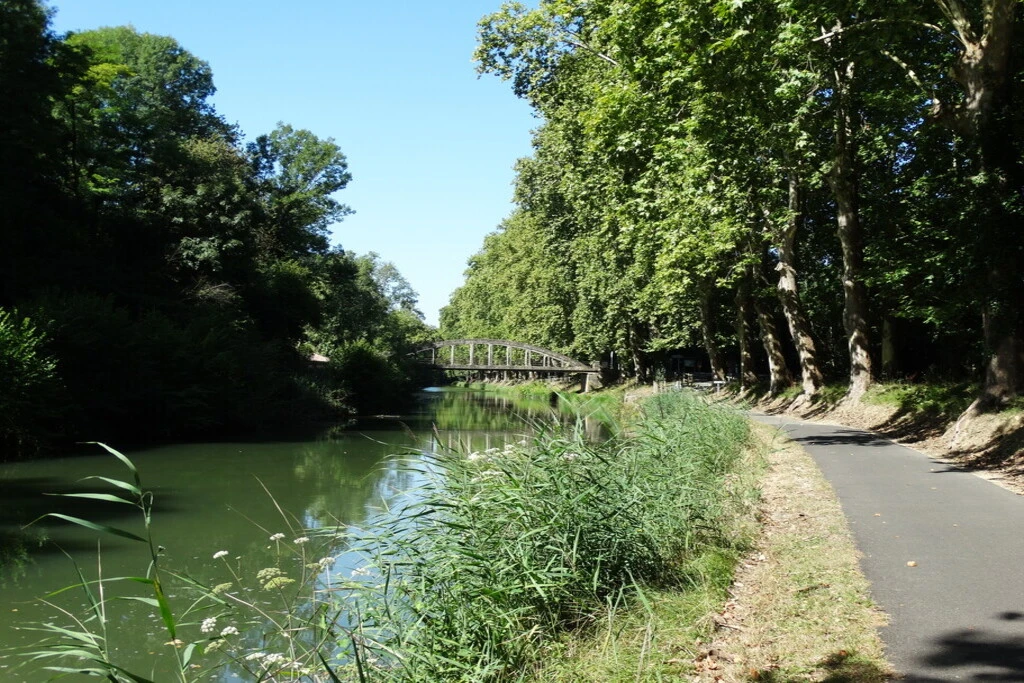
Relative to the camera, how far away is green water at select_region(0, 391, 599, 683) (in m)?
8.02

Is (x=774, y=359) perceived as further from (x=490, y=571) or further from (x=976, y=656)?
(x=976, y=656)

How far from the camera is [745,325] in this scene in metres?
34.4

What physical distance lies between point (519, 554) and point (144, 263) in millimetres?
31840

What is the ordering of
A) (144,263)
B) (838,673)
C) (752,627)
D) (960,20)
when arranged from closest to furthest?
(838,673)
(752,627)
(960,20)
(144,263)

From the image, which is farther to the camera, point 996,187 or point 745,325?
point 745,325

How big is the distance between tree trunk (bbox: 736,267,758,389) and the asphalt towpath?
67.6 feet

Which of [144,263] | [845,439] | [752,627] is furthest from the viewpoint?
[144,263]

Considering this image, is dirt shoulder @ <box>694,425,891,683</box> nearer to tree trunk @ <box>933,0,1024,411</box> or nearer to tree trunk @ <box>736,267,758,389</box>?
tree trunk @ <box>933,0,1024,411</box>

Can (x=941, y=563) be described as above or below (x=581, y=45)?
below

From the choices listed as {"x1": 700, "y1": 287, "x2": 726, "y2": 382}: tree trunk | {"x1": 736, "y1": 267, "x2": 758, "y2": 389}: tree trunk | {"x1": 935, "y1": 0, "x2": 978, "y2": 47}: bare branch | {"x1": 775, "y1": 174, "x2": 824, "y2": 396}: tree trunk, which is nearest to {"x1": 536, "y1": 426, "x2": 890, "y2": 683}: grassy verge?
{"x1": 935, "y1": 0, "x2": 978, "y2": 47}: bare branch

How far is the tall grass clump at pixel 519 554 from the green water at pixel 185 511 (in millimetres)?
466

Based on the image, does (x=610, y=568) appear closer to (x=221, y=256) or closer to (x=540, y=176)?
(x=221, y=256)

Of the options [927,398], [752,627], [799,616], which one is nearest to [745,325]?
[927,398]

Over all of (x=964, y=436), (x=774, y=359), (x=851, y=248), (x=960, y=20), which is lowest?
(x=964, y=436)
